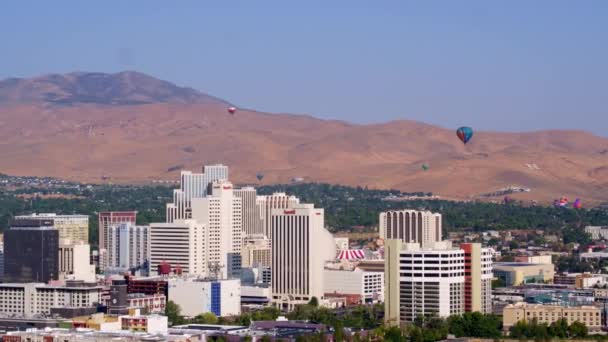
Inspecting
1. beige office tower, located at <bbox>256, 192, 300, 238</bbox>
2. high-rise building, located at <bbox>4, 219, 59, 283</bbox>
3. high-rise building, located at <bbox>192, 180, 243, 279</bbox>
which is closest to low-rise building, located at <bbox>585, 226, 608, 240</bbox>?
beige office tower, located at <bbox>256, 192, 300, 238</bbox>

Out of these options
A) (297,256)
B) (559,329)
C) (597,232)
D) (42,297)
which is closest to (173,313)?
(42,297)

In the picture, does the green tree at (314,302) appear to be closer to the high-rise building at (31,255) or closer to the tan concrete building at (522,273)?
the high-rise building at (31,255)

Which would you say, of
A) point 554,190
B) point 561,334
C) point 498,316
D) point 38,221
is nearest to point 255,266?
point 38,221

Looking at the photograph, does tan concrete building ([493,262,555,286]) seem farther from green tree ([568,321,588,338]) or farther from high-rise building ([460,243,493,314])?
green tree ([568,321,588,338])

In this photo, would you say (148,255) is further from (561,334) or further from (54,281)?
(561,334)

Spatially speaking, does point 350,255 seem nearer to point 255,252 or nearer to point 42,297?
point 255,252
